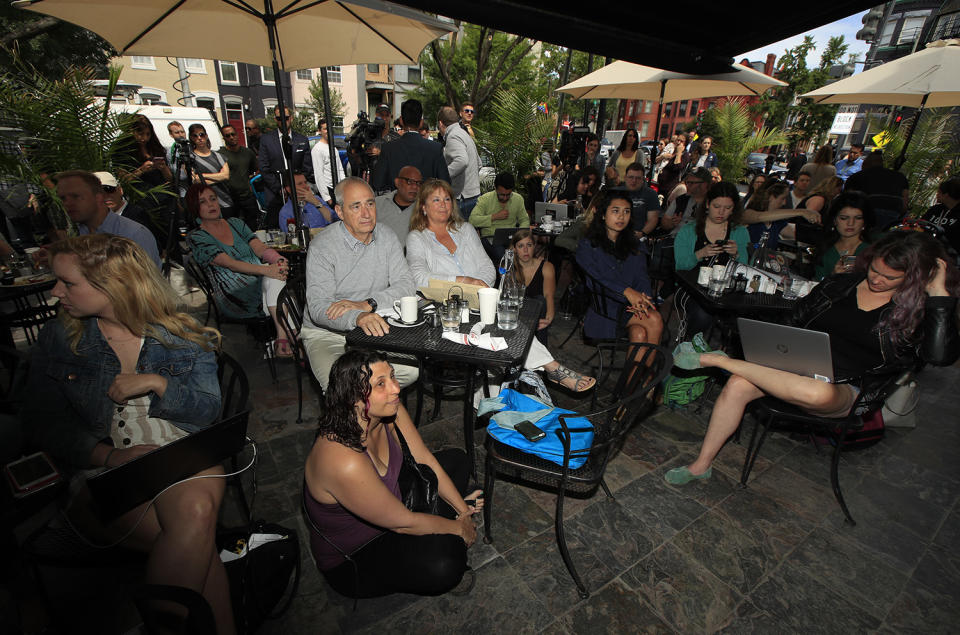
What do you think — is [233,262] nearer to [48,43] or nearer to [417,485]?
[417,485]

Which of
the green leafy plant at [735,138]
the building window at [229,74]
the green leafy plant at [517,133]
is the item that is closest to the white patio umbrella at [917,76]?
the green leafy plant at [735,138]

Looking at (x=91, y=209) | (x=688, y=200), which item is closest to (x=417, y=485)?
(x=91, y=209)

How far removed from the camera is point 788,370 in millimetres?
2498

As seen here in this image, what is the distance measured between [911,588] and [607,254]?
8.49 ft

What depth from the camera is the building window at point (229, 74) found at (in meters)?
22.0

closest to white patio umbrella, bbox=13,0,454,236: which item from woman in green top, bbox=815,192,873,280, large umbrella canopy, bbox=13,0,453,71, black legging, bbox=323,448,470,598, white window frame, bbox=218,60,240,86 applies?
large umbrella canopy, bbox=13,0,453,71

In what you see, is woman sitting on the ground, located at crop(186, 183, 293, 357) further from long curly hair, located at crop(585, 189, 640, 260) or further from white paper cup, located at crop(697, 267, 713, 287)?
white paper cup, located at crop(697, 267, 713, 287)

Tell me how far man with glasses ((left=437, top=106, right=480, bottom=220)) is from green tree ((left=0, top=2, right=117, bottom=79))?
7799mm

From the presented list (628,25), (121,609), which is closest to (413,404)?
(121,609)

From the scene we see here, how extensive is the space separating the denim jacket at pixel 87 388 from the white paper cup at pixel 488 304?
4.57 ft

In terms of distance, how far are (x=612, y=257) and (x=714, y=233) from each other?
105 centimetres

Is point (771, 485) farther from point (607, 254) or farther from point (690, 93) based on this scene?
point (690, 93)

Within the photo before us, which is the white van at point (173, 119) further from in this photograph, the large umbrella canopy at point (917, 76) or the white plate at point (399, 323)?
the large umbrella canopy at point (917, 76)

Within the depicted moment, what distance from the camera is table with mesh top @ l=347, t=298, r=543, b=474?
2.14 meters
